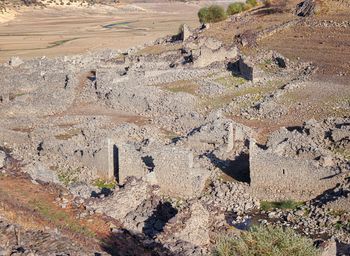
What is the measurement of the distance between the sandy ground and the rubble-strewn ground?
31.9 m

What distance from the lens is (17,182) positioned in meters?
17.0

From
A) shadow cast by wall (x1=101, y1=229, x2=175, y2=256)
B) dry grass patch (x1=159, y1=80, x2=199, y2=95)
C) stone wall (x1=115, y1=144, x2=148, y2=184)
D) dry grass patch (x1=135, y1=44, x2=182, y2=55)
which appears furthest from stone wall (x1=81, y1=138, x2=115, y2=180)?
dry grass patch (x1=135, y1=44, x2=182, y2=55)

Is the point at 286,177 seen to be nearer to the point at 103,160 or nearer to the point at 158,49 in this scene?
the point at 103,160

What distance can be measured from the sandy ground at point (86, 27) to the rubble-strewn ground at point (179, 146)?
31902 millimetres

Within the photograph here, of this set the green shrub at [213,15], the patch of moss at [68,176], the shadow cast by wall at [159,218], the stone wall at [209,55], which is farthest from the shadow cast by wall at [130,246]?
the green shrub at [213,15]

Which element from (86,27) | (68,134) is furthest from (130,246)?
(86,27)

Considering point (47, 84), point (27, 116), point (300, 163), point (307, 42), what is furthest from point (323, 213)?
point (307, 42)

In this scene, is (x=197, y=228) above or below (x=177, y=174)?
above

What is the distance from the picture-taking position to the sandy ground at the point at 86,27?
7800cm

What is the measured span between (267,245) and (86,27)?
10041 centimetres

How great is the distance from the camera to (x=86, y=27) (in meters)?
108

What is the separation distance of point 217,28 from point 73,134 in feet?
102

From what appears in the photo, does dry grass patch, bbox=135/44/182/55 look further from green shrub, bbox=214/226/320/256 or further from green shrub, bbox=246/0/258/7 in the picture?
green shrub, bbox=214/226/320/256

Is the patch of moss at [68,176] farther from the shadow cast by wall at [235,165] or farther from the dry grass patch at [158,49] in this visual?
the dry grass patch at [158,49]
